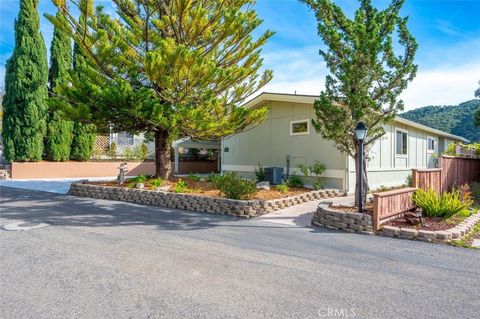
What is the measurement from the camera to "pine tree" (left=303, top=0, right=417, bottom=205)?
7000mm

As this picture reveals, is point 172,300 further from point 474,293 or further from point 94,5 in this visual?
point 94,5

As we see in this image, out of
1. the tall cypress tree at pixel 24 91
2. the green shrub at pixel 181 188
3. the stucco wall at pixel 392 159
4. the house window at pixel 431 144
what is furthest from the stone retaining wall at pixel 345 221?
the tall cypress tree at pixel 24 91

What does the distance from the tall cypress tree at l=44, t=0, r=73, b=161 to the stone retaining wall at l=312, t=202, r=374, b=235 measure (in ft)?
47.9

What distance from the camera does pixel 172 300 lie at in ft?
10.2

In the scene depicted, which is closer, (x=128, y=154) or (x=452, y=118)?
(x=128, y=154)

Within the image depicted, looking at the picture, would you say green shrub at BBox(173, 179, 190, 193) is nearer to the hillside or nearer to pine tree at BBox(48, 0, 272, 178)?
pine tree at BBox(48, 0, 272, 178)

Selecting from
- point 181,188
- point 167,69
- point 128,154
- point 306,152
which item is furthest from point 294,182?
point 128,154

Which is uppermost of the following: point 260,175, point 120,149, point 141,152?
point 120,149

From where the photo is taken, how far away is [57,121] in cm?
1605

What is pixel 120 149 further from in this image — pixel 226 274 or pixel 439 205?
pixel 439 205

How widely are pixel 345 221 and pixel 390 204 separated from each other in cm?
100

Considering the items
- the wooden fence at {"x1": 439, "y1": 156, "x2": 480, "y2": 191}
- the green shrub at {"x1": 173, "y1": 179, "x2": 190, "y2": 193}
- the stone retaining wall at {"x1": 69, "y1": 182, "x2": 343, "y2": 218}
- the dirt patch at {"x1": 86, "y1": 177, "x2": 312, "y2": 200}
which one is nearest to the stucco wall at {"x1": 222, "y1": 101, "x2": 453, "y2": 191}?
the stone retaining wall at {"x1": 69, "y1": 182, "x2": 343, "y2": 218}

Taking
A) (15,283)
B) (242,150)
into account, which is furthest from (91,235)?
(242,150)

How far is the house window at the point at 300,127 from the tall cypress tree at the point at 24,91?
11.9 meters
